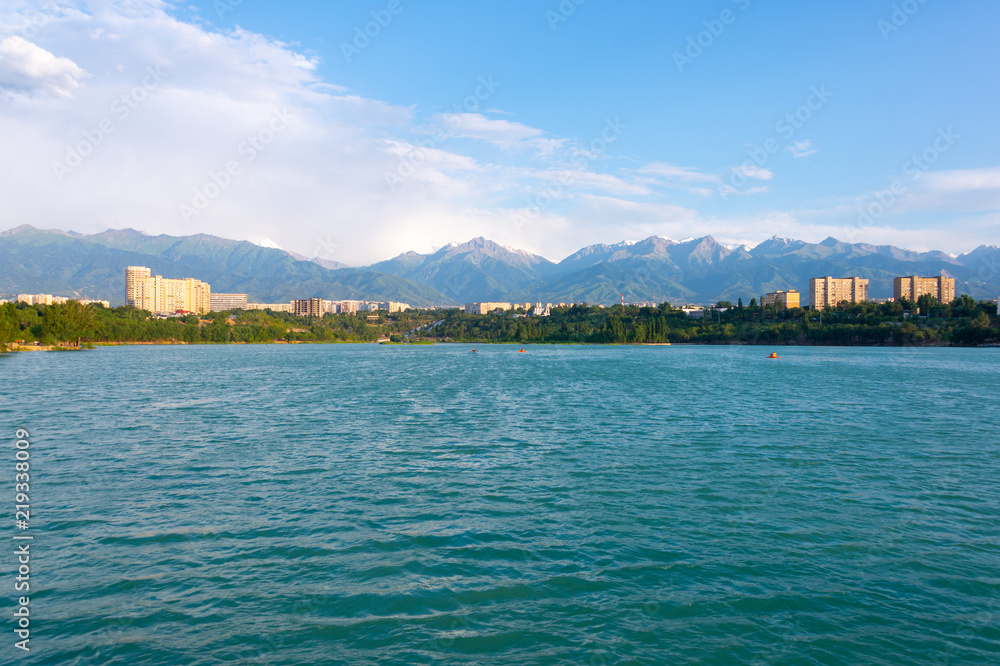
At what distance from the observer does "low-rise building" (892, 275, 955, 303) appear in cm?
18050

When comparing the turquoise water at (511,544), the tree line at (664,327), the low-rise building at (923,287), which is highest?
the low-rise building at (923,287)

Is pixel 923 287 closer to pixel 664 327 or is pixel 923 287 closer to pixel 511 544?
pixel 664 327

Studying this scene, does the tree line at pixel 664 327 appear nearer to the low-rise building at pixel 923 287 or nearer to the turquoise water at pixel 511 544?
the low-rise building at pixel 923 287

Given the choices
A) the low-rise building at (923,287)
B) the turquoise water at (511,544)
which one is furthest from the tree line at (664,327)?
the turquoise water at (511,544)

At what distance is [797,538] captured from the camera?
1086 centimetres

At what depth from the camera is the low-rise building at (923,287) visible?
18050 cm

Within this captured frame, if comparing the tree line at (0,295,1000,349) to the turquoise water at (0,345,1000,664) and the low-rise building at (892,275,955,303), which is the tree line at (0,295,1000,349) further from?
the turquoise water at (0,345,1000,664)

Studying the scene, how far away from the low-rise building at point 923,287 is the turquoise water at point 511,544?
663 feet

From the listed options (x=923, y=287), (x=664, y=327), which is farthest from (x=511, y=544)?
(x=923, y=287)

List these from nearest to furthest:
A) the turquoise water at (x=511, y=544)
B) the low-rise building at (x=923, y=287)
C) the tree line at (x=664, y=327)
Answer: the turquoise water at (x=511, y=544)
the tree line at (x=664, y=327)
the low-rise building at (x=923, y=287)

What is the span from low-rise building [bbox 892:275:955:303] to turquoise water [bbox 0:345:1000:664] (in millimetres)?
201975

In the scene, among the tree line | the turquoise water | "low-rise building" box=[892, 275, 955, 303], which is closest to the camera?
the turquoise water

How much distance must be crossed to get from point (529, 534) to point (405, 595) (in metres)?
3.22

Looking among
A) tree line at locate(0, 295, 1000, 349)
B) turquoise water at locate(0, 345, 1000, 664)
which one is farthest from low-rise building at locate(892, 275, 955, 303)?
turquoise water at locate(0, 345, 1000, 664)
